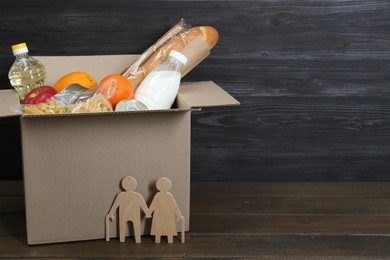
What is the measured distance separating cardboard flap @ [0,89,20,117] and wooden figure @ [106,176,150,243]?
25 centimetres

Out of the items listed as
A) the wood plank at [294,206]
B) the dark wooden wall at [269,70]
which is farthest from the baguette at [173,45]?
the wood plank at [294,206]

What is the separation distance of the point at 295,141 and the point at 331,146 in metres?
0.10

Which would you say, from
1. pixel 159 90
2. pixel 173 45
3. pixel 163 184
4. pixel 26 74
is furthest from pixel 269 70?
pixel 26 74

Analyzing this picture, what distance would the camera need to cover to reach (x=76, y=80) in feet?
4.49

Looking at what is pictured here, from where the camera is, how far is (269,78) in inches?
64.1

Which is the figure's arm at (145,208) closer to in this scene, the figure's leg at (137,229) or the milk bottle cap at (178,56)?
the figure's leg at (137,229)

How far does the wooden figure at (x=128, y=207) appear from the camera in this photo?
4.13ft

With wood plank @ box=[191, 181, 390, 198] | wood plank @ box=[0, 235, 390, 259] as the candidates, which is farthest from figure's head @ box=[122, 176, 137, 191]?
wood plank @ box=[191, 181, 390, 198]

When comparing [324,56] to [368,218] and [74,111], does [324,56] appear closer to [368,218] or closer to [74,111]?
[368,218]

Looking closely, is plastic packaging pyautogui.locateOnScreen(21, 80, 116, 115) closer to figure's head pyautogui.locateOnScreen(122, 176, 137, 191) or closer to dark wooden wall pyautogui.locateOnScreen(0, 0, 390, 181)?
figure's head pyautogui.locateOnScreen(122, 176, 137, 191)

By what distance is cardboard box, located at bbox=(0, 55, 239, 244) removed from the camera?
4.00 feet

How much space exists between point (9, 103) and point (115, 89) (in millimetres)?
214

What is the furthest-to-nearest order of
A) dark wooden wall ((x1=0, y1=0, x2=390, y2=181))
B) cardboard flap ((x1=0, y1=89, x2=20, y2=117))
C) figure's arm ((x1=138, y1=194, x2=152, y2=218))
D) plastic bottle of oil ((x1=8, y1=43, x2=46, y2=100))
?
dark wooden wall ((x1=0, y1=0, x2=390, y2=181)) → plastic bottle of oil ((x1=8, y1=43, x2=46, y2=100)) → figure's arm ((x1=138, y1=194, x2=152, y2=218)) → cardboard flap ((x1=0, y1=89, x2=20, y2=117))

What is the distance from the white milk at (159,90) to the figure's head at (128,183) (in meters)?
0.16
